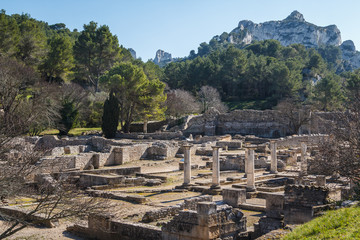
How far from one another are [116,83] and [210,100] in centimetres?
2343

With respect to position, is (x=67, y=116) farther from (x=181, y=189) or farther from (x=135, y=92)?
(x=181, y=189)

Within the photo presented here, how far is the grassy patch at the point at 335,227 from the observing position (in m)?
7.74

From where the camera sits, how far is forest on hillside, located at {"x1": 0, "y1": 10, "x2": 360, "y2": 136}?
4319 centimetres

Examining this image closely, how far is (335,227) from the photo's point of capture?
8398 millimetres

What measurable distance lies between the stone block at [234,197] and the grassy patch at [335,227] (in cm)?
739

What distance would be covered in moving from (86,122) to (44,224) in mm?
38536

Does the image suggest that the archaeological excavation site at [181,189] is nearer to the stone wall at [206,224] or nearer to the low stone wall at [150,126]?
the stone wall at [206,224]

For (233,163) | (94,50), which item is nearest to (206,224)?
(233,163)

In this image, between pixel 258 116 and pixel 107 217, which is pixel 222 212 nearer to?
pixel 107 217

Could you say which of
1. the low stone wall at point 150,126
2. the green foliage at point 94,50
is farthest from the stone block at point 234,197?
the green foliage at point 94,50

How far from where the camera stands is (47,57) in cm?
5572

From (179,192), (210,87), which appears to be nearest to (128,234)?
(179,192)

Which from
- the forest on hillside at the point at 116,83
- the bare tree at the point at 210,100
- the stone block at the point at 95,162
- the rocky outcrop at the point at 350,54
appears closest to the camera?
the stone block at the point at 95,162

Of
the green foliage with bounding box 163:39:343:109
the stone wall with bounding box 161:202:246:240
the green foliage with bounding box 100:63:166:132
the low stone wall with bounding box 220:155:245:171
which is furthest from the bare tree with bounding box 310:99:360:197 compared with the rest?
the green foliage with bounding box 163:39:343:109
